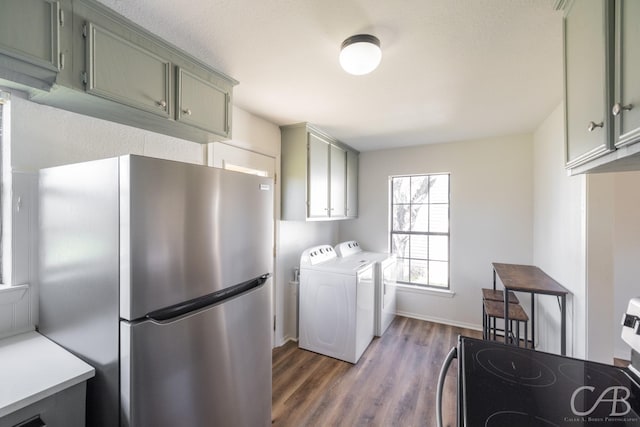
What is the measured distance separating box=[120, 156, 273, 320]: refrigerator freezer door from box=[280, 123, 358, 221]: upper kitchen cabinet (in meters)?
1.33

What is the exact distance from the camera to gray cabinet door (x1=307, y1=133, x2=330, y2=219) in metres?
2.75

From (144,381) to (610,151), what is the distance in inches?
65.9

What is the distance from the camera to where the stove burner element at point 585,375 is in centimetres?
94

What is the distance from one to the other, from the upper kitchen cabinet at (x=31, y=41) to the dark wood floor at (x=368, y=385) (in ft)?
7.34

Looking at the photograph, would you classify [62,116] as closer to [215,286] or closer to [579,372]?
[215,286]

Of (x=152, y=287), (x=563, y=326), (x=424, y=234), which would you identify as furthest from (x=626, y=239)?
(x=152, y=287)

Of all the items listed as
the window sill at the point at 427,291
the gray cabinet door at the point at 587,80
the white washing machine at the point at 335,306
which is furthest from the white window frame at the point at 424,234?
the gray cabinet door at the point at 587,80

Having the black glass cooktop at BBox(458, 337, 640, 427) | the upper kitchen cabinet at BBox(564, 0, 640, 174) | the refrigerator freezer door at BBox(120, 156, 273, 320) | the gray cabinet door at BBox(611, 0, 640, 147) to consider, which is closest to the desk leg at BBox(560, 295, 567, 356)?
the black glass cooktop at BBox(458, 337, 640, 427)

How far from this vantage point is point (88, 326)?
101cm

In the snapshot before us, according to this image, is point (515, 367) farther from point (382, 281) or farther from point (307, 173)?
point (307, 173)

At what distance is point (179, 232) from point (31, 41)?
0.84 m

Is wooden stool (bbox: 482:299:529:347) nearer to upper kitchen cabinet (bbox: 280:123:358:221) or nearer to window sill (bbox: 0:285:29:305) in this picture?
upper kitchen cabinet (bbox: 280:123:358:221)

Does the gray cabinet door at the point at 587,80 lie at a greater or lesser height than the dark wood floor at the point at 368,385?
greater

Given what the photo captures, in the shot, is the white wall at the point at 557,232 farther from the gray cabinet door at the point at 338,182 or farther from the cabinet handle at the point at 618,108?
the gray cabinet door at the point at 338,182
